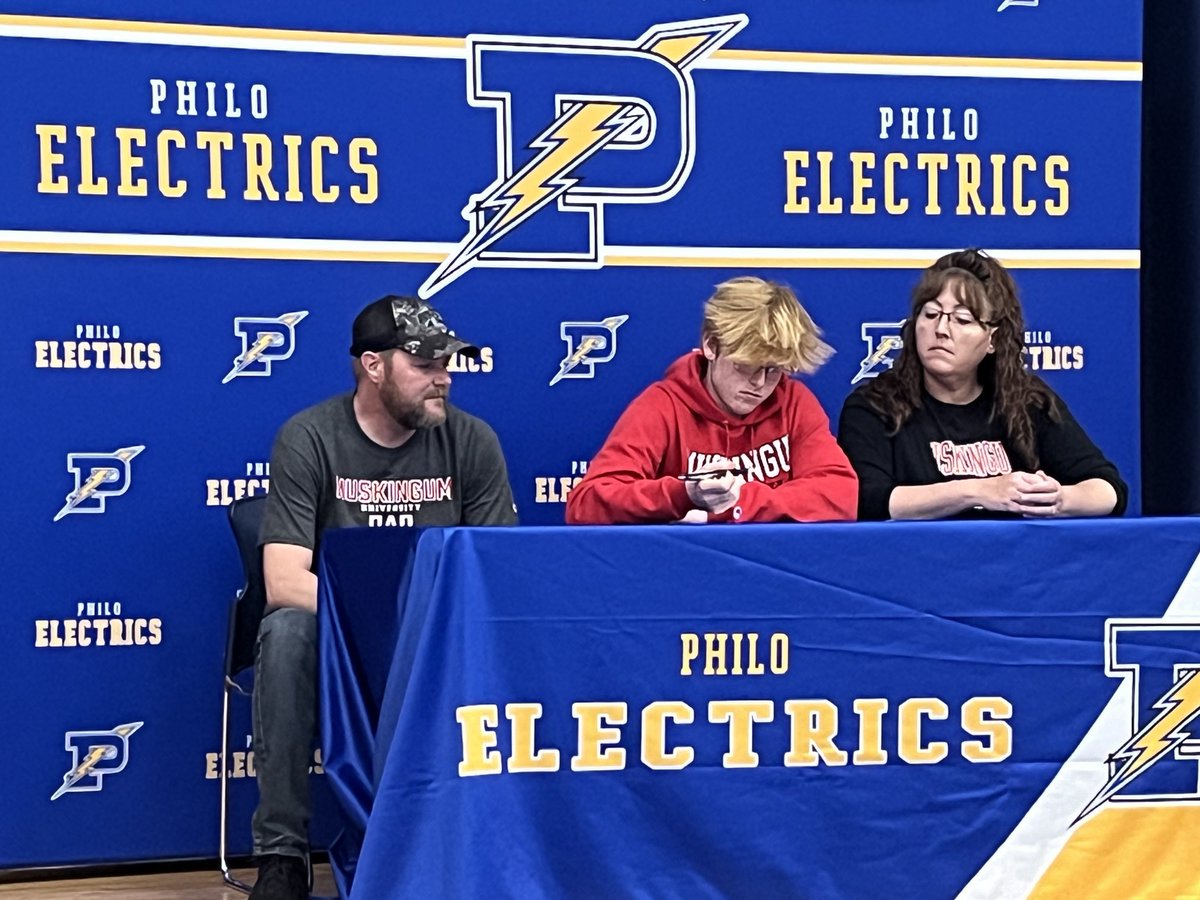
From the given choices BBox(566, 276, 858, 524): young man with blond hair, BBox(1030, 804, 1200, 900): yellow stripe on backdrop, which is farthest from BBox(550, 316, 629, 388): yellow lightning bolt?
BBox(1030, 804, 1200, 900): yellow stripe on backdrop

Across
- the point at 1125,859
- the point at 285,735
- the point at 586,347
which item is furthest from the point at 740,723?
the point at 586,347

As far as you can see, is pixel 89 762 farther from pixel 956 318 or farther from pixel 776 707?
pixel 956 318

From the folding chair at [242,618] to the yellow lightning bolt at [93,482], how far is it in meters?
0.30

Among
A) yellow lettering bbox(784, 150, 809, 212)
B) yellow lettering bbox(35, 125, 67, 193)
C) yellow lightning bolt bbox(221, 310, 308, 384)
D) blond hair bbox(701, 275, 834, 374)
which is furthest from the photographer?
yellow lettering bbox(784, 150, 809, 212)

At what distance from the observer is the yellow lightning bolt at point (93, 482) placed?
10.5ft

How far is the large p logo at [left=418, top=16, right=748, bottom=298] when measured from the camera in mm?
3406

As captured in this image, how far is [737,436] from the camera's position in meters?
2.89

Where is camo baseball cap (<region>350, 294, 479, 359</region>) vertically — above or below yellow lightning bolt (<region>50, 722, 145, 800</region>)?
above

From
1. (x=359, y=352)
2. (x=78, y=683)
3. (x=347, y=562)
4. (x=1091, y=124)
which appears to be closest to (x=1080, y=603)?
(x=347, y=562)

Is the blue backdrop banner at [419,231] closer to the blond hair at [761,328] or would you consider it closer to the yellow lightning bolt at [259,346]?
the yellow lightning bolt at [259,346]

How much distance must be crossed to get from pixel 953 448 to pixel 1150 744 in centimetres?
86

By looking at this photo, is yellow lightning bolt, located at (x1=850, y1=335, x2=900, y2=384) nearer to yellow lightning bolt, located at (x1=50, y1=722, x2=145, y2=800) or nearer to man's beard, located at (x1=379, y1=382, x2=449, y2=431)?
man's beard, located at (x1=379, y1=382, x2=449, y2=431)

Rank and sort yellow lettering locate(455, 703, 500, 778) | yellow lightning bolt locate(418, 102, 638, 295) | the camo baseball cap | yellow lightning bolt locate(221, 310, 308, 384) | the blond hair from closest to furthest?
yellow lettering locate(455, 703, 500, 778) → the blond hair → the camo baseball cap → yellow lightning bolt locate(221, 310, 308, 384) → yellow lightning bolt locate(418, 102, 638, 295)

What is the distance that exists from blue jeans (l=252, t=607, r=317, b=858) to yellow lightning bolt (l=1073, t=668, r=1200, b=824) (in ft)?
4.09
